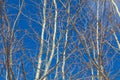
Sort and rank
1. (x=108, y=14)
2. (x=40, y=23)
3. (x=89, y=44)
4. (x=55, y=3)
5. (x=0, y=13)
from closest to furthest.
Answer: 1. (x=0, y=13)
2. (x=89, y=44)
3. (x=108, y=14)
4. (x=55, y=3)
5. (x=40, y=23)

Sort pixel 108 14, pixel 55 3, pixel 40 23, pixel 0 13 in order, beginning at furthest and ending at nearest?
pixel 40 23
pixel 55 3
pixel 108 14
pixel 0 13

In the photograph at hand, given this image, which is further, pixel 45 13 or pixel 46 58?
pixel 45 13

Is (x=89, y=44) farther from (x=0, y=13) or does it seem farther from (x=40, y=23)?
(x=40, y=23)

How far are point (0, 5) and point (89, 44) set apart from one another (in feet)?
3.06

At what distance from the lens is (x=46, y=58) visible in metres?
3.68

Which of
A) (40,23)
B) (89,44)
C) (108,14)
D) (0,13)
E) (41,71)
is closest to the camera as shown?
(0,13)

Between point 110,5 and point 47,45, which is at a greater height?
point 110,5

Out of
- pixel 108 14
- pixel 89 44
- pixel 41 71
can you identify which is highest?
pixel 108 14

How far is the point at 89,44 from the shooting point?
2736 mm

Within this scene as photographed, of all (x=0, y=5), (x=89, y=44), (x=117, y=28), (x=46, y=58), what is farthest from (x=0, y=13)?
(x=117, y=28)

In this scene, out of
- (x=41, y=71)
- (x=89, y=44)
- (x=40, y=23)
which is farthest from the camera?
(x=40, y=23)

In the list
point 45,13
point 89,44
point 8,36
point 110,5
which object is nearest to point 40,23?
point 45,13

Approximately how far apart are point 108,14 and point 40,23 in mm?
1323

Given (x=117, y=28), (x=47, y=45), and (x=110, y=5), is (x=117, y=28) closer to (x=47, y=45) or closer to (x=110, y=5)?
(x=110, y=5)
